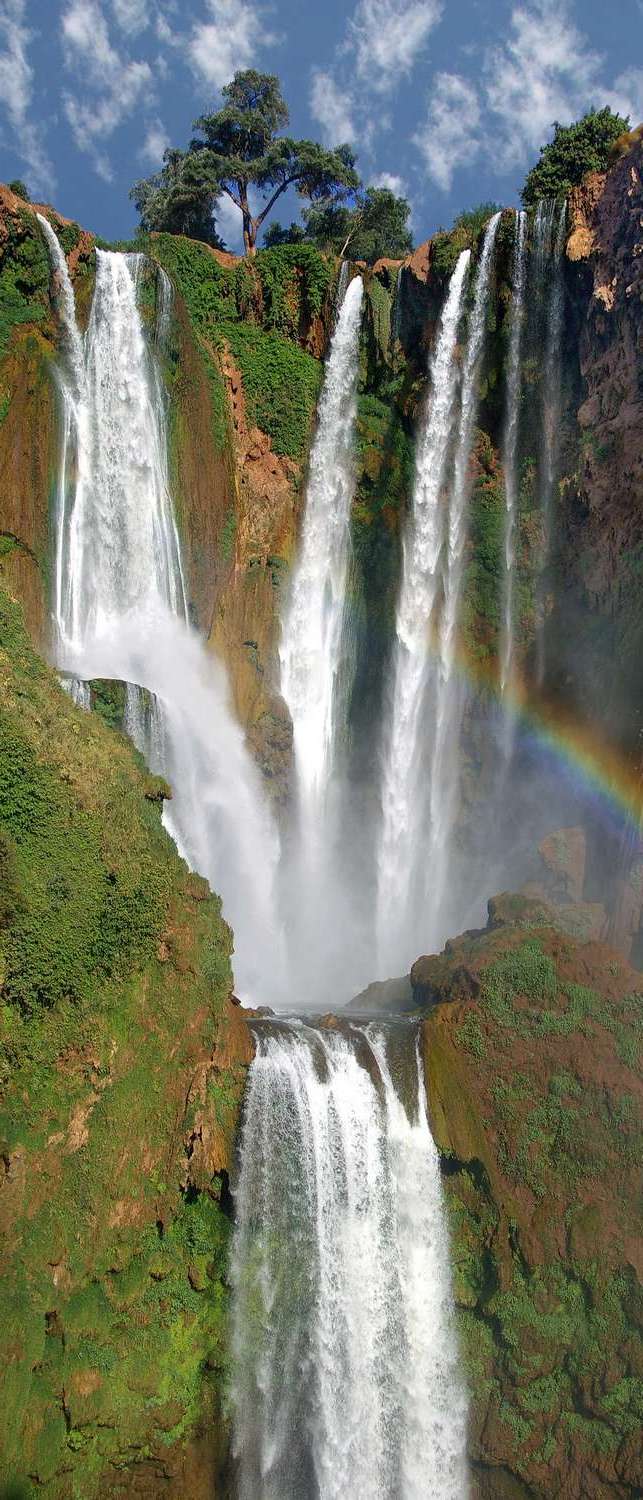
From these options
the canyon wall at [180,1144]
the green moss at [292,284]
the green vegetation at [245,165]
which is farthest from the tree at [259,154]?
the canyon wall at [180,1144]

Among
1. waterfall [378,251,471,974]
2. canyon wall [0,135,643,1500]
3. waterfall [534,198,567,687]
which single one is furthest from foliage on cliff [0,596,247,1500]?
waterfall [534,198,567,687]

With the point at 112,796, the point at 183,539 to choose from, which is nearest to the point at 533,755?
Answer: the point at 183,539

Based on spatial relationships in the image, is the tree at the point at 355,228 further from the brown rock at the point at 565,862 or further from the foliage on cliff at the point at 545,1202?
the foliage on cliff at the point at 545,1202

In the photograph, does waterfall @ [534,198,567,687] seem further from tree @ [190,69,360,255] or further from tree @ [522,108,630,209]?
tree @ [190,69,360,255]

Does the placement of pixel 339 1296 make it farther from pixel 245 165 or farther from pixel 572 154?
pixel 245 165

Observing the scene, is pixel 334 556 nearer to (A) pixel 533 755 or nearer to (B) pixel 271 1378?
(A) pixel 533 755
